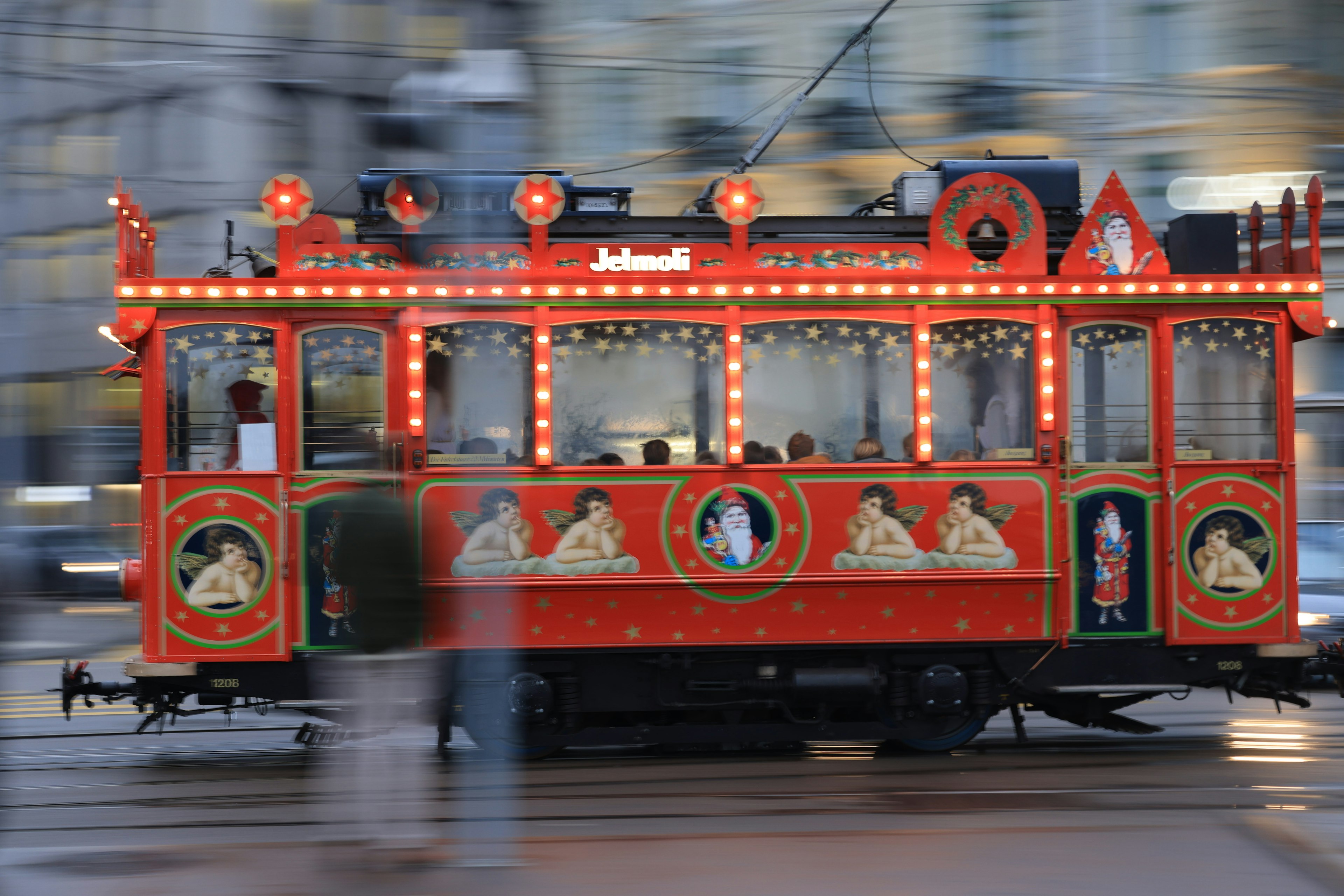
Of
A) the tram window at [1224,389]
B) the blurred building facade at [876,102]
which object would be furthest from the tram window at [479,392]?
the blurred building facade at [876,102]

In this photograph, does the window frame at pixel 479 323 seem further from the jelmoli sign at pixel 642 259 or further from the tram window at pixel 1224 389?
the tram window at pixel 1224 389

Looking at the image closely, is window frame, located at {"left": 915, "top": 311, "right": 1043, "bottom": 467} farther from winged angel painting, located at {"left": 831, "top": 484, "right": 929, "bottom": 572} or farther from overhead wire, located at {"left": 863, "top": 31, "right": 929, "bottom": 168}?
overhead wire, located at {"left": 863, "top": 31, "right": 929, "bottom": 168}

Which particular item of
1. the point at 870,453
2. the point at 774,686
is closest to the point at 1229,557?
the point at 870,453

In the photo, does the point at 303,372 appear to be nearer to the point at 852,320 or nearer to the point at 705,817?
the point at 852,320

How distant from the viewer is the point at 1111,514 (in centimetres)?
785

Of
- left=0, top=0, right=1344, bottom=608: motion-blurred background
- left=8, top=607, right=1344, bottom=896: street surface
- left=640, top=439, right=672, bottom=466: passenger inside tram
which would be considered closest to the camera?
left=8, top=607, right=1344, bottom=896: street surface

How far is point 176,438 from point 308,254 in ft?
4.89

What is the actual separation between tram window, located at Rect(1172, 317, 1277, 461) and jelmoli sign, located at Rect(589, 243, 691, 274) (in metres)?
3.44

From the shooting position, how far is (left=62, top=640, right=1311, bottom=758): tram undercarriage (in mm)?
7695

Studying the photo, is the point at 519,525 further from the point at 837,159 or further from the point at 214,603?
the point at 837,159

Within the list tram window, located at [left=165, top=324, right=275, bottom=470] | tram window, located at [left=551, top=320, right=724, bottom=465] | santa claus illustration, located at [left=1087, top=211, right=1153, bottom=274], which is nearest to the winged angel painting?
tram window, located at [left=551, top=320, right=724, bottom=465]

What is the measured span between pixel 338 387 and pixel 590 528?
1.93 meters

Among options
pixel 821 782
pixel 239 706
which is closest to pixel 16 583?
pixel 239 706

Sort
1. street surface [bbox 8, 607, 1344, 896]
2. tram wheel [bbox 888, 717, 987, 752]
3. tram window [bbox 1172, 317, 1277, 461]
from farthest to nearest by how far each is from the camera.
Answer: tram wheel [bbox 888, 717, 987, 752] < tram window [bbox 1172, 317, 1277, 461] < street surface [bbox 8, 607, 1344, 896]
